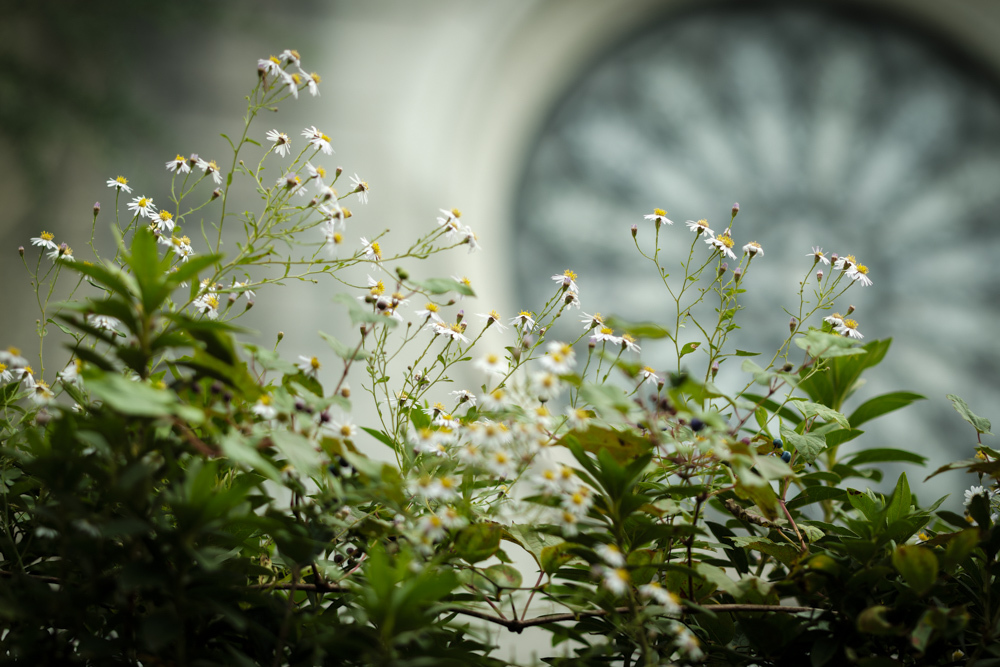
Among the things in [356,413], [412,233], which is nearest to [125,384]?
[356,413]

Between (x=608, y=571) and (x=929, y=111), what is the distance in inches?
85.4

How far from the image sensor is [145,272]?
1.32 ft

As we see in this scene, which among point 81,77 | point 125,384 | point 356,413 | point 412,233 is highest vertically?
point 81,77

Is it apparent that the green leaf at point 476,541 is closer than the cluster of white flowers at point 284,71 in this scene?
Yes

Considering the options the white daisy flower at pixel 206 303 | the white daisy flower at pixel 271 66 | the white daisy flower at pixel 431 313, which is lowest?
the white daisy flower at pixel 206 303

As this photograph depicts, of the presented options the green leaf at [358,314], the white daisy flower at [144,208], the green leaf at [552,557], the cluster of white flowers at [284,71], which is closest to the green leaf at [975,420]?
the green leaf at [552,557]

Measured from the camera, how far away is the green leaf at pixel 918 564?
1.45 ft

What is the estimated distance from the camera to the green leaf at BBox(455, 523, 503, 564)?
479mm

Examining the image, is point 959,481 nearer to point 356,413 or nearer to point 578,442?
point 356,413

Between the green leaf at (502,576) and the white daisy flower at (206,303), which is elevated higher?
the white daisy flower at (206,303)

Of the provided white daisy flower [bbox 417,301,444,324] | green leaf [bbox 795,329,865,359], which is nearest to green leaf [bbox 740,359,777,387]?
green leaf [bbox 795,329,865,359]

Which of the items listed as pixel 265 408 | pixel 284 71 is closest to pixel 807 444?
pixel 265 408

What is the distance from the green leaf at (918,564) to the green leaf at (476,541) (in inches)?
11.1

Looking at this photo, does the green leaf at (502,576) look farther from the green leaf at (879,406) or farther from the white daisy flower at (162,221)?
the green leaf at (879,406)
